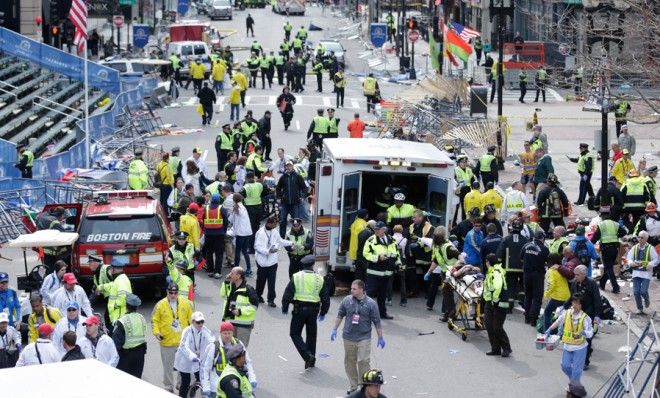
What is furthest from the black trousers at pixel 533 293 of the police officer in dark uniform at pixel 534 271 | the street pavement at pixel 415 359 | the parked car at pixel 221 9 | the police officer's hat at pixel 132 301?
the parked car at pixel 221 9

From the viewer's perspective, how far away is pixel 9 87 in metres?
44.1

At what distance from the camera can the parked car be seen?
93.0 metres

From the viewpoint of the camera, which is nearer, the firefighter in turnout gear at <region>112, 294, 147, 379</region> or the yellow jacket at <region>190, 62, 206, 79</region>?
the firefighter in turnout gear at <region>112, 294, 147, 379</region>

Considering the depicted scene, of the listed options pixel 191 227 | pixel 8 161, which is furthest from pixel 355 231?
pixel 8 161

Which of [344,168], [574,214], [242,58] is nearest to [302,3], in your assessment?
[242,58]

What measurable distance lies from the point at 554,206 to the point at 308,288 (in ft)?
27.1

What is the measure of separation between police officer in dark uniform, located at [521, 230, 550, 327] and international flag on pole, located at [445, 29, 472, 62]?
22493 millimetres

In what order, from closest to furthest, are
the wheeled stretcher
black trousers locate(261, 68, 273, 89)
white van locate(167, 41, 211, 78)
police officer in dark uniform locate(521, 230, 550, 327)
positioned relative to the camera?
the wheeled stretcher
police officer in dark uniform locate(521, 230, 550, 327)
black trousers locate(261, 68, 273, 89)
white van locate(167, 41, 211, 78)

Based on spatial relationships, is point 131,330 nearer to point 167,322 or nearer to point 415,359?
point 167,322

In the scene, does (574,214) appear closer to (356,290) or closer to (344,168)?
(344,168)

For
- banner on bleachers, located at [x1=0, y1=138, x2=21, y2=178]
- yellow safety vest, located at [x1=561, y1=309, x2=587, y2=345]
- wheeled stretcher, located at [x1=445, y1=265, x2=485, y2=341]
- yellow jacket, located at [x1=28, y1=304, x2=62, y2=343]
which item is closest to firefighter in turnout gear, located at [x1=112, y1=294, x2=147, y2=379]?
yellow jacket, located at [x1=28, y1=304, x2=62, y2=343]

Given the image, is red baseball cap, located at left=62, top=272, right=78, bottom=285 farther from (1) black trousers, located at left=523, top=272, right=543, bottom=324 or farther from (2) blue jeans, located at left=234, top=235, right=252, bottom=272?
(1) black trousers, located at left=523, top=272, right=543, bottom=324

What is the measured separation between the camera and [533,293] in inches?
804

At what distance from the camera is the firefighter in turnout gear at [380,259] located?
20.4 meters
